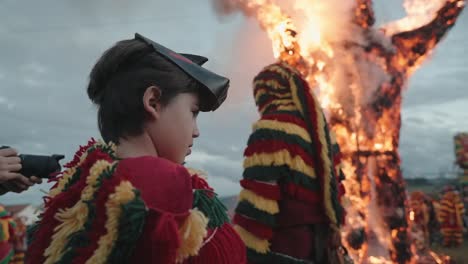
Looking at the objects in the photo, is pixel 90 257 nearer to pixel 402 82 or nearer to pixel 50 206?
pixel 50 206

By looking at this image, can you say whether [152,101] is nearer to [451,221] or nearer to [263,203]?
[263,203]

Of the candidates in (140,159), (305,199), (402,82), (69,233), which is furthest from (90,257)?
(402,82)

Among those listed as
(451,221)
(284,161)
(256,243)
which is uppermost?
(451,221)

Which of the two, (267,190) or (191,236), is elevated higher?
(267,190)

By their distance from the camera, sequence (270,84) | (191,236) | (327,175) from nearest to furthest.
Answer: (191,236) < (327,175) < (270,84)

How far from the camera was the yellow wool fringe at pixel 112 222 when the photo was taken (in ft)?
4.55

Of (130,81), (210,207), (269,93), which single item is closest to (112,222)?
(210,207)

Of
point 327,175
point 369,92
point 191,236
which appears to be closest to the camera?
point 191,236

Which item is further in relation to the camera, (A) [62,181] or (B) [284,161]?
(B) [284,161]

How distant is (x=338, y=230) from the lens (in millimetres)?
3750

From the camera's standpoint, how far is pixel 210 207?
1.67m

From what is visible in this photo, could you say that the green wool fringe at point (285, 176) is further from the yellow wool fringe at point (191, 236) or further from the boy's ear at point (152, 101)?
the yellow wool fringe at point (191, 236)

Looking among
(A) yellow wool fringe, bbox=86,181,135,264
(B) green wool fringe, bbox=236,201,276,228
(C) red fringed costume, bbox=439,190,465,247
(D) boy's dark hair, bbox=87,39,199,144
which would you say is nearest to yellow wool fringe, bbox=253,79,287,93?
(B) green wool fringe, bbox=236,201,276,228

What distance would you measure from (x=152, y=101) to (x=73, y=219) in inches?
18.3
